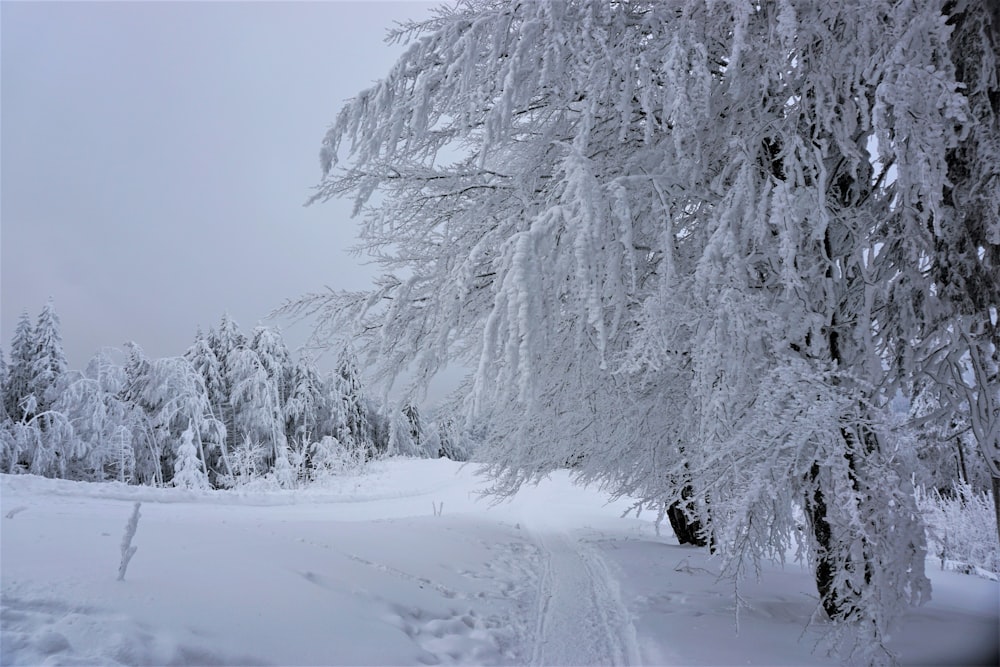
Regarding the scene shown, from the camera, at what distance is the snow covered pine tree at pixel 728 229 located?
10.0 ft

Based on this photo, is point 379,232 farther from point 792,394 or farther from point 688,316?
point 792,394

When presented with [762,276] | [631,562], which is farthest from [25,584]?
[631,562]

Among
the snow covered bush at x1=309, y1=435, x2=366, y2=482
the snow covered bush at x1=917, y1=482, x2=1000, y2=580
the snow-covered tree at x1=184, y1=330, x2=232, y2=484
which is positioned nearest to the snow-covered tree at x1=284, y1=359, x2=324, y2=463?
the snow-covered tree at x1=184, y1=330, x2=232, y2=484

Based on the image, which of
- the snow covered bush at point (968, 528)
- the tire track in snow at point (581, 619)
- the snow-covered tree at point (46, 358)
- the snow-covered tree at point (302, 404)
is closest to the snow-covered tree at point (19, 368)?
the snow-covered tree at point (46, 358)

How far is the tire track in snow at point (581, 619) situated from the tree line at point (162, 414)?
1050cm

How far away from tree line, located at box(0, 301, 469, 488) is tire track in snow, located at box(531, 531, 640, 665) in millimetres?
10503

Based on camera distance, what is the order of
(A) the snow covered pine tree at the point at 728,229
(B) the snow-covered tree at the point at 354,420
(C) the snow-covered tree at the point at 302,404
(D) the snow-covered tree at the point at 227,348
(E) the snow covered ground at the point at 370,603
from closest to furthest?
(A) the snow covered pine tree at the point at 728,229 < (E) the snow covered ground at the point at 370,603 < (D) the snow-covered tree at the point at 227,348 < (C) the snow-covered tree at the point at 302,404 < (B) the snow-covered tree at the point at 354,420

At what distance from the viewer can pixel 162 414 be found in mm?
26906

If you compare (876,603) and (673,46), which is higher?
(673,46)

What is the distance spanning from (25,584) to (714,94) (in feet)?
19.0

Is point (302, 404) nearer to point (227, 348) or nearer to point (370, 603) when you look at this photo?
point (227, 348)

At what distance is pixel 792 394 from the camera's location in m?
3.37

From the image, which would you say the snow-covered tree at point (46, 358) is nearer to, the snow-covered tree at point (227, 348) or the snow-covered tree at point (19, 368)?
the snow-covered tree at point (19, 368)

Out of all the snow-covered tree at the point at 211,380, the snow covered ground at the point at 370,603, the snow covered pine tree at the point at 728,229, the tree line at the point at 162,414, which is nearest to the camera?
the snow covered pine tree at the point at 728,229
